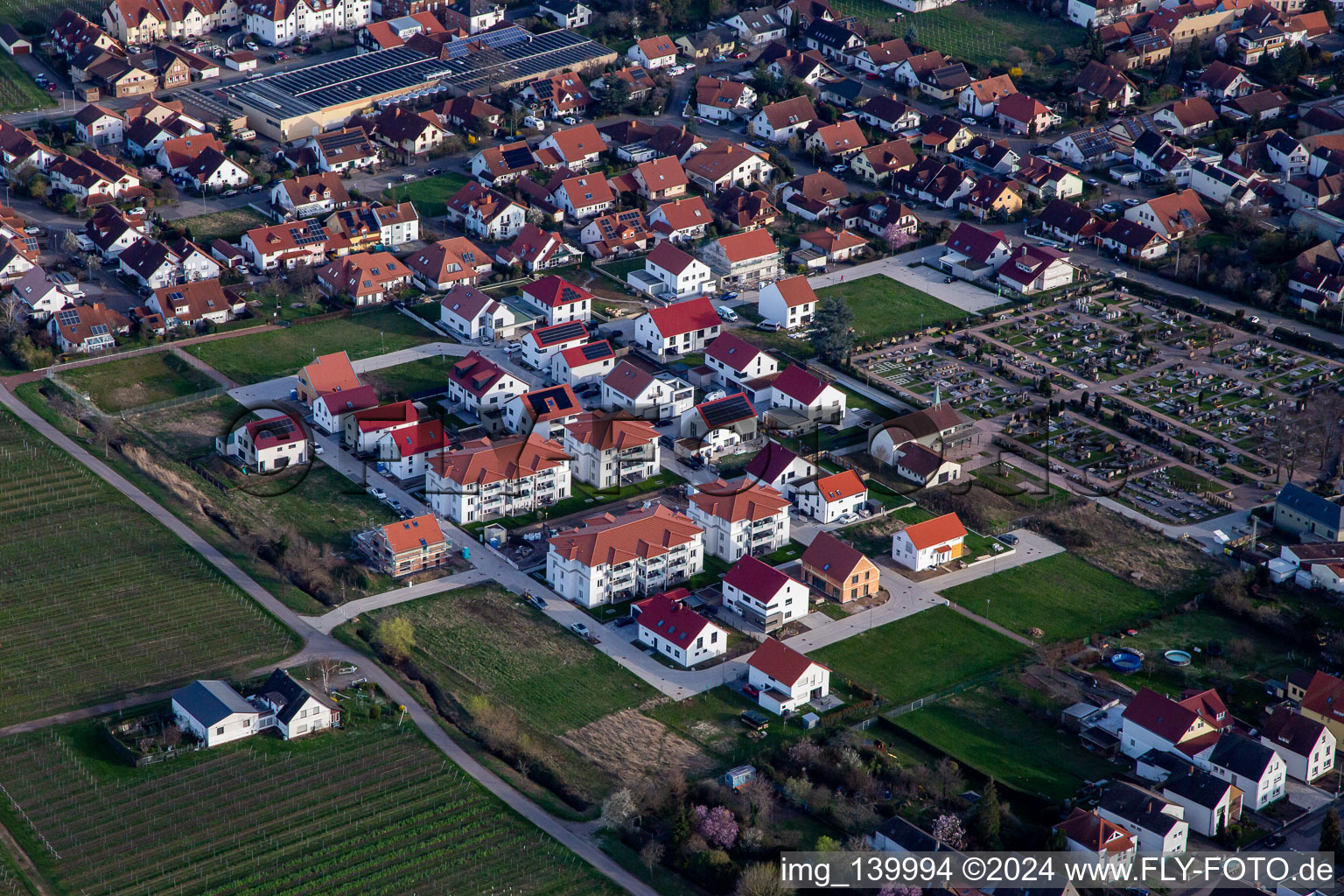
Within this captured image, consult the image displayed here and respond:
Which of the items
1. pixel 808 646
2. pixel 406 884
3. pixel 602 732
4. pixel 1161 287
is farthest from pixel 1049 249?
pixel 406 884

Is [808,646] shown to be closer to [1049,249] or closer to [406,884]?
[406,884]

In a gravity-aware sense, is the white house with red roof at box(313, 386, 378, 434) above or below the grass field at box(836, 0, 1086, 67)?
below

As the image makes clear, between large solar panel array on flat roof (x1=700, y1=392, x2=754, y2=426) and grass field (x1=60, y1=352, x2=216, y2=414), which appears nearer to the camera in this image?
large solar panel array on flat roof (x1=700, y1=392, x2=754, y2=426)

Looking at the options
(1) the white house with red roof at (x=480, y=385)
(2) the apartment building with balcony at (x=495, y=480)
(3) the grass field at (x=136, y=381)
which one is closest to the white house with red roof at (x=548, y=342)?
(1) the white house with red roof at (x=480, y=385)

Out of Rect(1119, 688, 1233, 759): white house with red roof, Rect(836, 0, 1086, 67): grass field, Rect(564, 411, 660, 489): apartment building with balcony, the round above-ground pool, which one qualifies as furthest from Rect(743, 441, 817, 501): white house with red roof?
Rect(836, 0, 1086, 67): grass field

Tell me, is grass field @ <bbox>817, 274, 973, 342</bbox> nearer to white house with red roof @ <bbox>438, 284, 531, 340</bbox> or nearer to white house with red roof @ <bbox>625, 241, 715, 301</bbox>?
white house with red roof @ <bbox>625, 241, 715, 301</bbox>

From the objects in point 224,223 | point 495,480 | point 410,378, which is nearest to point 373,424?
point 410,378

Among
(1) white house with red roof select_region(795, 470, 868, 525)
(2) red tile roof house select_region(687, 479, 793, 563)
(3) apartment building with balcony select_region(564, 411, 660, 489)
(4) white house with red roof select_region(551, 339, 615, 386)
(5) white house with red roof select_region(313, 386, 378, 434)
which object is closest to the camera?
(2) red tile roof house select_region(687, 479, 793, 563)
